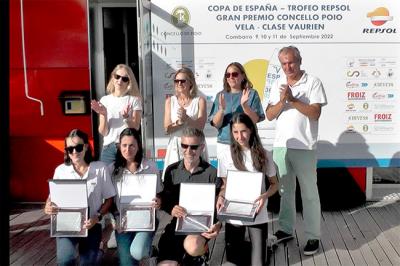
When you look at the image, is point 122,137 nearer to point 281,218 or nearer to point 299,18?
point 281,218

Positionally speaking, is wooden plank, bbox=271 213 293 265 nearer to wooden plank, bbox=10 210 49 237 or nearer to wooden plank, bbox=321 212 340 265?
wooden plank, bbox=321 212 340 265

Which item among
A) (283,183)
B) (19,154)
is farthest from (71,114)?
(283,183)

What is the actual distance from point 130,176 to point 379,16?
284cm

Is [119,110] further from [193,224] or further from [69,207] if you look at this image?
[193,224]

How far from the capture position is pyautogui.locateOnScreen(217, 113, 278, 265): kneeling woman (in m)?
3.62

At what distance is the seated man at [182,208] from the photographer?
3.44 meters

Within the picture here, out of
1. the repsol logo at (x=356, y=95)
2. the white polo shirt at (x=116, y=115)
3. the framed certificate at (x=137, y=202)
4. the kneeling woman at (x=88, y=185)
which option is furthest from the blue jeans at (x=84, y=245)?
the repsol logo at (x=356, y=95)

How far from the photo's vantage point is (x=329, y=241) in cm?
455

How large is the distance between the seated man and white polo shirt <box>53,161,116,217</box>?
36 cm

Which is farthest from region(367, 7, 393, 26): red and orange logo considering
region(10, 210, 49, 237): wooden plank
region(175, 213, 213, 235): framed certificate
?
region(10, 210, 49, 237): wooden plank

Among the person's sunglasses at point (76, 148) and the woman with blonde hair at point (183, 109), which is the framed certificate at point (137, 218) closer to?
the person's sunglasses at point (76, 148)

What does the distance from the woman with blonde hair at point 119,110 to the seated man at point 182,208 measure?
753 millimetres

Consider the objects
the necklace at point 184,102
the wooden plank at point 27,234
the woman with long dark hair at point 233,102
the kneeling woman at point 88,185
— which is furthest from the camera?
the wooden plank at point 27,234

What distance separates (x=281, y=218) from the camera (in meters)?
4.50
